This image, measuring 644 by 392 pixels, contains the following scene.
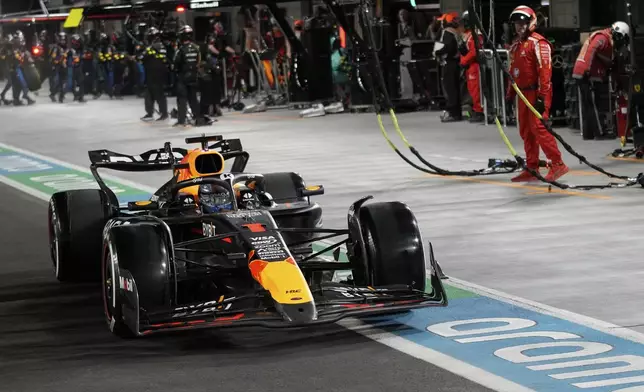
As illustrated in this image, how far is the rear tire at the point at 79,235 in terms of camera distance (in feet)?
34.2

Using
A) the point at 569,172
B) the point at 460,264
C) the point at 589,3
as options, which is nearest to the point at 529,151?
the point at 569,172

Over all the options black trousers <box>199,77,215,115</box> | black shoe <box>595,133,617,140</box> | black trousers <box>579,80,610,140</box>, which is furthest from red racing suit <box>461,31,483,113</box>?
black trousers <box>199,77,215,115</box>

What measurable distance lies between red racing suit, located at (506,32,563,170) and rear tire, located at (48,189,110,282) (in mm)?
6913

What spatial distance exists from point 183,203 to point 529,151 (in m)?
7.59

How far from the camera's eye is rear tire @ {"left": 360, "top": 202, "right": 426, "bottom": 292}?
8.63 meters

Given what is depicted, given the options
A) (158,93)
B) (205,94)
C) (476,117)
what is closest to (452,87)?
(476,117)

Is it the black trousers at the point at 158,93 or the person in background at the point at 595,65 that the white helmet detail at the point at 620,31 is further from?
the black trousers at the point at 158,93

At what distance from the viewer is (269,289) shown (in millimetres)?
7930

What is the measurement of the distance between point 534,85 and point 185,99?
14.4 meters

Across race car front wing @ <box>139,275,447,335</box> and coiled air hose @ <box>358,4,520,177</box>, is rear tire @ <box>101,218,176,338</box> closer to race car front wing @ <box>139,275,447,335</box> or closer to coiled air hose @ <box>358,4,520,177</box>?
race car front wing @ <box>139,275,447,335</box>

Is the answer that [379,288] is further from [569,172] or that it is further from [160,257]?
[569,172]

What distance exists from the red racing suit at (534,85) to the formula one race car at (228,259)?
617cm

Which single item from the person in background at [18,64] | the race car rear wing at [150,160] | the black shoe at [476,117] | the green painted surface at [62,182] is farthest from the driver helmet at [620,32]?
the person in background at [18,64]

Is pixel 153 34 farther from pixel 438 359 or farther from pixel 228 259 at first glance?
pixel 438 359
